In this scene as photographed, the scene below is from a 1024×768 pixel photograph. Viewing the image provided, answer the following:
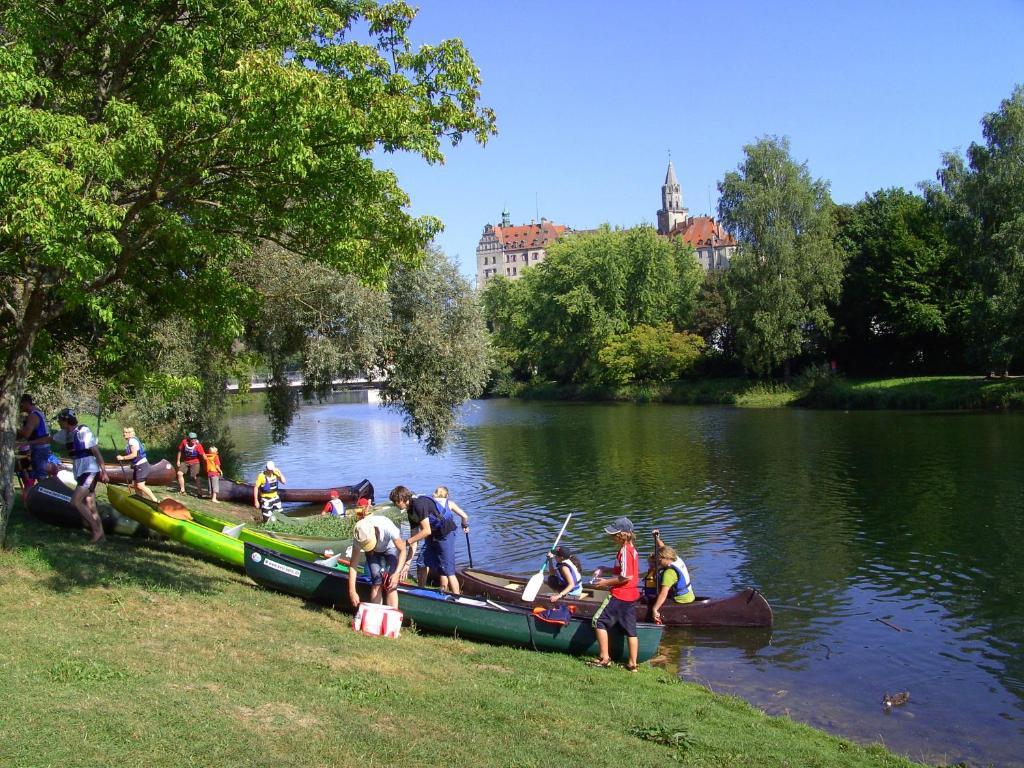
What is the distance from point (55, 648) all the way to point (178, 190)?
615 cm

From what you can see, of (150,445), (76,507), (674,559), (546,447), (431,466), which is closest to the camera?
(76,507)

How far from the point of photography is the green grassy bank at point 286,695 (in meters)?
7.10

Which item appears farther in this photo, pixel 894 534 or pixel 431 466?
pixel 431 466

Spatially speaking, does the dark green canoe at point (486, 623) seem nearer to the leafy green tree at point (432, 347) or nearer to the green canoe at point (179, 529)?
the green canoe at point (179, 529)

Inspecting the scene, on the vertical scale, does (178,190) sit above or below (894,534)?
above

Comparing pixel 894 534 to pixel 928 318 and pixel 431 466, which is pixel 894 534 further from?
pixel 928 318

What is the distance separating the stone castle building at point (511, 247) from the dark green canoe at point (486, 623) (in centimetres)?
17309

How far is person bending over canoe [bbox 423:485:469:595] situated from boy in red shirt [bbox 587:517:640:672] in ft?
8.78

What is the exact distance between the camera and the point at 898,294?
63.3 meters

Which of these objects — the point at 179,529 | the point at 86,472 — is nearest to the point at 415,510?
the point at 179,529

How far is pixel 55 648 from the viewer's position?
28.2ft

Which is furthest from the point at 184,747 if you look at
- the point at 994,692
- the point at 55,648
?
the point at 994,692

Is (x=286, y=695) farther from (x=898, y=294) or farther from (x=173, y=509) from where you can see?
(x=898, y=294)

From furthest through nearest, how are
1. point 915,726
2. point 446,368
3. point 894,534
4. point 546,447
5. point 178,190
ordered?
point 546,447, point 446,368, point 894,534, point 178,190, point 915,726
